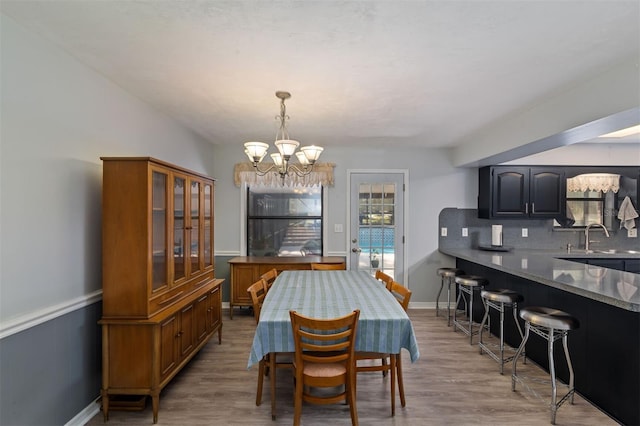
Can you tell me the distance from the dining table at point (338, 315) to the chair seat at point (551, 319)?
2.82 ft

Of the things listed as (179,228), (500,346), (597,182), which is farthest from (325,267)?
(597,182)

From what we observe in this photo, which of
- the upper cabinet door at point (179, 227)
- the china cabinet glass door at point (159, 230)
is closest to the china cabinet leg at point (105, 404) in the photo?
the china cabinet glass door at point (159, 230)

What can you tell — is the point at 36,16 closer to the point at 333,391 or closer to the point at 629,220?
the point at 333,391

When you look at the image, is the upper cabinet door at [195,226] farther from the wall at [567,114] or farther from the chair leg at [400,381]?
the wall at [567,114]

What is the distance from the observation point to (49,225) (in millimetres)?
1904

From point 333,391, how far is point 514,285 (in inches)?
86.0

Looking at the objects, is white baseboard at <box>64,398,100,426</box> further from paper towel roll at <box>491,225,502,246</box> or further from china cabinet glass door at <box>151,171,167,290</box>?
paper towel roll at <box>491,225,502,246</box>

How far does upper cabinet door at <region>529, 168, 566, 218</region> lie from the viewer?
436 cm

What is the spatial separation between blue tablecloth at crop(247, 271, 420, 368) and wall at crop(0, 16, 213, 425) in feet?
3.97

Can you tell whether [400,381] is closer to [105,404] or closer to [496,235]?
[105,404]

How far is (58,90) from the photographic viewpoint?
197 cm

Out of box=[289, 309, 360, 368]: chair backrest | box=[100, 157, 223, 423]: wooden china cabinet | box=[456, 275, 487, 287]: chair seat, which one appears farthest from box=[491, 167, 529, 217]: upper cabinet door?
box=[100, 157, 223, 423]: wooden china cabinet

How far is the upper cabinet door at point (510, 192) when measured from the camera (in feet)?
14.3

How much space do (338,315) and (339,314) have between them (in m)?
0.02
